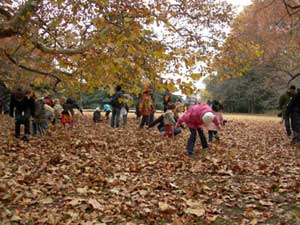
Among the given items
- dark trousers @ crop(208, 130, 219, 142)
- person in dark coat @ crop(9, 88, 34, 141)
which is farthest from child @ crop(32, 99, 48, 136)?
dark trousers @ crop(208, 130, 219, 142)

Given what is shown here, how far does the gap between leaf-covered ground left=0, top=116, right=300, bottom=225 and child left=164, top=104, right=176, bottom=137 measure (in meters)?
1.97

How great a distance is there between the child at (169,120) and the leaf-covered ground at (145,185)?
1.97 meters

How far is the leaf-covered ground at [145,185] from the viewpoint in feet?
16.7

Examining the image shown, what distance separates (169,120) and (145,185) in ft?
22.0

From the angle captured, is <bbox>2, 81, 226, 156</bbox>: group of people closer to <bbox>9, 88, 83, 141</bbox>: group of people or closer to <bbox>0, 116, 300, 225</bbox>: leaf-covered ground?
<bbox>9, 88, 83, 141</bbox>: group of people

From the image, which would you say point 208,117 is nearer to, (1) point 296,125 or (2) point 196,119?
(2) point 196,119

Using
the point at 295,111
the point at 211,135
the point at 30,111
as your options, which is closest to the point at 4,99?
the point at 30,111

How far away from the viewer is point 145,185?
6.75m

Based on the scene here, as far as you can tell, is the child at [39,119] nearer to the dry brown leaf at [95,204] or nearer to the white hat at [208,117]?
the white hat at [208,117]

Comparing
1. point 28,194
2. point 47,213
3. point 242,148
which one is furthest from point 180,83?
point 242,148

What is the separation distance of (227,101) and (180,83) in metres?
58.3

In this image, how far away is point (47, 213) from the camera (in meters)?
5.25

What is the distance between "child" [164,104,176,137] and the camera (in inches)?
522

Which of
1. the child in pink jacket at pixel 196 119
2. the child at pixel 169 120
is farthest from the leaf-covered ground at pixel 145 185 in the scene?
the child at pixel 169 120
